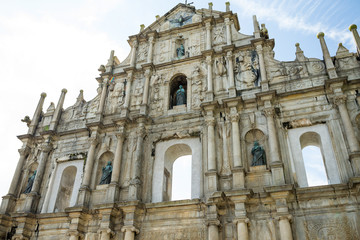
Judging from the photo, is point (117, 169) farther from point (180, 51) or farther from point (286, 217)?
point (180, 51)

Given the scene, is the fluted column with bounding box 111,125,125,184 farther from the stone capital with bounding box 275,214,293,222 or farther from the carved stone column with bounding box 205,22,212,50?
the stone capital with bounding box 275,214,293,222

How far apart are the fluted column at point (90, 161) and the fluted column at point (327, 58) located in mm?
9115

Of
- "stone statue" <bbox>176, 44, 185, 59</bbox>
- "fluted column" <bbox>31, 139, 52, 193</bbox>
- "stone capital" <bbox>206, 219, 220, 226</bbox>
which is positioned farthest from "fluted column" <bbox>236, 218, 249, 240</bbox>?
"stone statue" <bbox>176, 44, 185, 59</bbox>

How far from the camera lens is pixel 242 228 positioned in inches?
359

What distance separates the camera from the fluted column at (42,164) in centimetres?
1277

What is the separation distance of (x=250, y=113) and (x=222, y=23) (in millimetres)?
5467

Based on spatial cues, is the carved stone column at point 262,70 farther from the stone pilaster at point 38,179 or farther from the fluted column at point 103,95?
the stone pilaster at point 38,179

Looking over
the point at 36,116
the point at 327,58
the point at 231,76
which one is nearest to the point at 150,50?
the point at 231,76

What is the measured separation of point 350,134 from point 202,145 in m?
4.71

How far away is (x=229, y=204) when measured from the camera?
9812mm

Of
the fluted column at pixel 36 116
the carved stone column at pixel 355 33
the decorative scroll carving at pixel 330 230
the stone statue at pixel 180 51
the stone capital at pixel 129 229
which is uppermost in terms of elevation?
the stone statue at pixel 180 51

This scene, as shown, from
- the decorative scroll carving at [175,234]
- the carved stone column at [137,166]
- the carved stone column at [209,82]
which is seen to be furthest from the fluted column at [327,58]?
the carved stone column at [137,166]

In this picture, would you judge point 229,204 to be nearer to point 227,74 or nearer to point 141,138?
point 141,138

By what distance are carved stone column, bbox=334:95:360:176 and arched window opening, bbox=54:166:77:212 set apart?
33.4 ft
